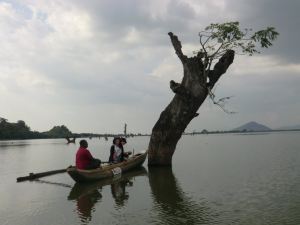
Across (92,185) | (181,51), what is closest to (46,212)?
(92,185)

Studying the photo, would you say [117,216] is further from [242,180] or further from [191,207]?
[242,180]

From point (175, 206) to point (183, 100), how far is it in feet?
42.1

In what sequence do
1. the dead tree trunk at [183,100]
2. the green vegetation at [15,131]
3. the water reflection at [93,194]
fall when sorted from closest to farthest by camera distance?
the water reflection at [93,194] < the dead tree trunk at [183,100] < the green vegetation at [15,131]

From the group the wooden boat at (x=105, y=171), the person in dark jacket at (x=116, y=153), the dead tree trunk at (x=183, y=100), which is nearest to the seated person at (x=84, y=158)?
the wooden boat at (x=105, y=171)

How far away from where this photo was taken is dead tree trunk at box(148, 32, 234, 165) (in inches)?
1038

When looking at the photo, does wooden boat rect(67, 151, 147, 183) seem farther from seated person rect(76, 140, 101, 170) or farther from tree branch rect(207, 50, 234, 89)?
tree branch rect(207, 50, 234, 89)

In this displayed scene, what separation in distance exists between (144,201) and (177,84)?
1210 cm

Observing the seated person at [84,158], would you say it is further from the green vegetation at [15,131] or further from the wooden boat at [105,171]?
the green vegetation at [15,131]

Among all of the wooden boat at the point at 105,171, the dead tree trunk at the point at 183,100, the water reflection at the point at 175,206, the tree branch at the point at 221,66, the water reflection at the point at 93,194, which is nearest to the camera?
the water reflection at the point at 175,206

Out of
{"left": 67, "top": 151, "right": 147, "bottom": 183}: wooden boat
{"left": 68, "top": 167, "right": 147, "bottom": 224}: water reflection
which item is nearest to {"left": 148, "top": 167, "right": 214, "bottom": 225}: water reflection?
{"left": 68, "top": 167, "right": 147, "bottom": 224}: water reflection

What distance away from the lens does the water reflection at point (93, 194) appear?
14680 mm

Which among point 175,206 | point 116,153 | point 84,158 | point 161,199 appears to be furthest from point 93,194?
point 116,153

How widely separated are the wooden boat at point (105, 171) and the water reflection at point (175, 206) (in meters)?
2.93

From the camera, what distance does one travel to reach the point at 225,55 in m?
27.5
